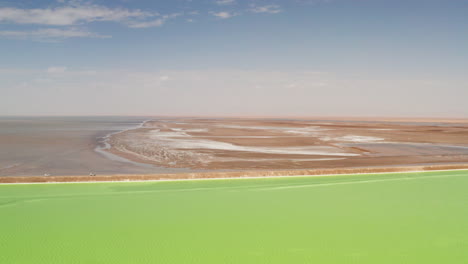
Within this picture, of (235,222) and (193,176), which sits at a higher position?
(193,176)

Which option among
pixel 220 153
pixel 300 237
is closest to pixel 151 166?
pixel 220 153

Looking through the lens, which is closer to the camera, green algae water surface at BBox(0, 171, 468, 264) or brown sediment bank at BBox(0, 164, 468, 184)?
green algae water surface at BBox(0, 171, 468, 264)

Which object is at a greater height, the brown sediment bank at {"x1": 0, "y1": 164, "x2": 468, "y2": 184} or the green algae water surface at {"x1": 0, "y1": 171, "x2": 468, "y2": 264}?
the brown sediment bank at {"x1": 0, "y1": 164, "x2": 468, "y2": 184}

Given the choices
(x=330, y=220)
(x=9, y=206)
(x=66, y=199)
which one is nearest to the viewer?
(x=330, y=220)

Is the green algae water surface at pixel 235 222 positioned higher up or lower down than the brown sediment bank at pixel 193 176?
lower down

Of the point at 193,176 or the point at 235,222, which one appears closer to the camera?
the point at 235,222

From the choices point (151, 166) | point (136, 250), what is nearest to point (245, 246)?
point (136, 250)

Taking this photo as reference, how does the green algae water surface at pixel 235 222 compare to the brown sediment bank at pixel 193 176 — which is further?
the brown sediment bank at pixel 193 176

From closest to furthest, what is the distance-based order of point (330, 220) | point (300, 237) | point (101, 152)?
point (300, 237)
point (330, 220)
point (101, 152)

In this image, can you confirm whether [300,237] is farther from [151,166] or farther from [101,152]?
[101,152]

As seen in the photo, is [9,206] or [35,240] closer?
[35,240]
